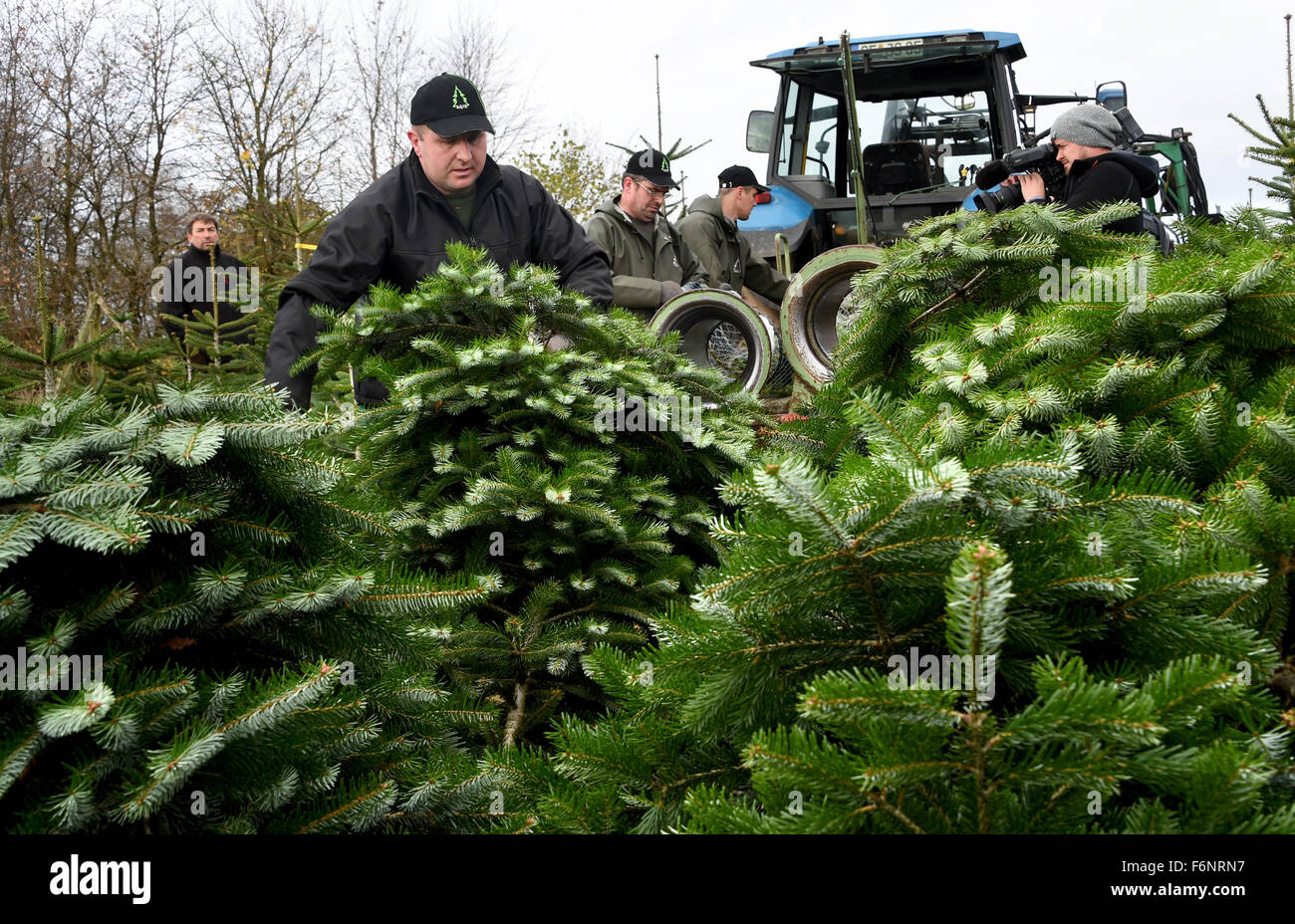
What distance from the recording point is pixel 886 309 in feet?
11.2

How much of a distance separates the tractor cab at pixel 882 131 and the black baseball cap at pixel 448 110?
17.8 ft

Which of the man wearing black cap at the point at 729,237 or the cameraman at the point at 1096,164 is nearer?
the cameraman at the point at 1096,164

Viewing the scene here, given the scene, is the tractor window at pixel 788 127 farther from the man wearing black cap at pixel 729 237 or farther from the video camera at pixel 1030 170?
the video camera at pixel 1030 170

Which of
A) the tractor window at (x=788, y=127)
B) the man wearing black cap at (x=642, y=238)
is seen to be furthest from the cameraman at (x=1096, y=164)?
the tractor window at (x=788, y=127)

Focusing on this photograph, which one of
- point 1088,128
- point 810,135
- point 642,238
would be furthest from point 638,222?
point 810,135

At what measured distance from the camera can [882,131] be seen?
9.95 m

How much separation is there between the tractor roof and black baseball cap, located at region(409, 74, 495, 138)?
5653 millimetres

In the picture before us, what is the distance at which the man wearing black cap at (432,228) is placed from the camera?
412 cm

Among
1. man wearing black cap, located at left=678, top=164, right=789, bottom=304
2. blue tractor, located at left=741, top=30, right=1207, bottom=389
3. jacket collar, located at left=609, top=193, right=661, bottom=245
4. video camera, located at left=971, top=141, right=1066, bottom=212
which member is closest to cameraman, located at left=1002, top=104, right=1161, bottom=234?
video camera, located at left=971, top=141, right=1066, bottom=212

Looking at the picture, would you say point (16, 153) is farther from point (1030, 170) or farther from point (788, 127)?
point (1030, 170)

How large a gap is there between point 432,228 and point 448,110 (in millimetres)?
476
